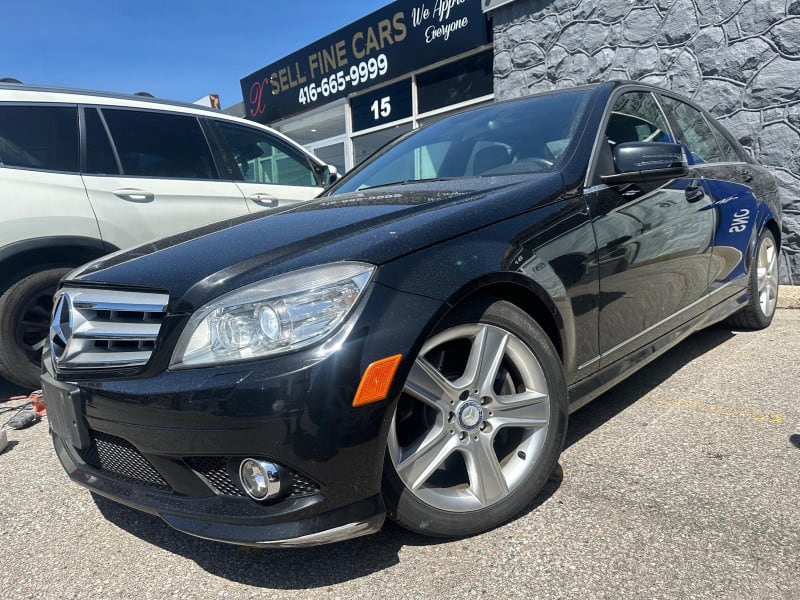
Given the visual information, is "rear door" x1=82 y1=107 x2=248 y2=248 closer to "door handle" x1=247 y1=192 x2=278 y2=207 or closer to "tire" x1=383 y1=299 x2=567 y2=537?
"door handle" x1=247 y1=192 x2=278 y2=207

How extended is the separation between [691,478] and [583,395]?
0.49 meters

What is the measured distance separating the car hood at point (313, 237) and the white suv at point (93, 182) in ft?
5.45

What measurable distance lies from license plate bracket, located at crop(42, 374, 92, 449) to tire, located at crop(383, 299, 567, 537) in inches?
37.4

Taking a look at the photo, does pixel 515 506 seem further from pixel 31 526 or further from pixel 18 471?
pixel 18 471

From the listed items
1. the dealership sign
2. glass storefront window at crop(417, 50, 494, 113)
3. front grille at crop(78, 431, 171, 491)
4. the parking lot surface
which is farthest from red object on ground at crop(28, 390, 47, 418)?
the dealership sign

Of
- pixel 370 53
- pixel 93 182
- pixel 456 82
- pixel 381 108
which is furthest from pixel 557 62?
pixel 93 182

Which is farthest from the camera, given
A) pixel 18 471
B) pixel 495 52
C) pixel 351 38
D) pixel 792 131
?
pixel 351 38

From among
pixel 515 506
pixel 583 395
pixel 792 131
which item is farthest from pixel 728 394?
pixel 792 131

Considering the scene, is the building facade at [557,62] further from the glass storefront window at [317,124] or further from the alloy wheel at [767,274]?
the alloy wheel at [767,274]

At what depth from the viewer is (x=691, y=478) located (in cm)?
217

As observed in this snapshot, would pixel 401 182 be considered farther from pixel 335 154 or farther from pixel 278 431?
pixel 335 154

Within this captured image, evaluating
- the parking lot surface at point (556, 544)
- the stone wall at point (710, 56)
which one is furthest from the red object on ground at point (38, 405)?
the stone wall at point (710, 56)

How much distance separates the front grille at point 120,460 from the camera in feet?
5.64

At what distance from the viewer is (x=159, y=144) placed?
4.22 meters
